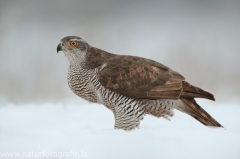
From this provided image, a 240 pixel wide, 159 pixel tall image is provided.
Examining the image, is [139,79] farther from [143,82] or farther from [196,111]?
[196,111]

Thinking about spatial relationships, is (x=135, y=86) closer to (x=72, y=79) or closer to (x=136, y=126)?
(x=136, y=126)

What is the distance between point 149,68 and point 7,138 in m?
1.07

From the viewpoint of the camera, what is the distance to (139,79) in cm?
235

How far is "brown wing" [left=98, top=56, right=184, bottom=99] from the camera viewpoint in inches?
90.7

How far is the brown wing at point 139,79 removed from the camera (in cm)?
230

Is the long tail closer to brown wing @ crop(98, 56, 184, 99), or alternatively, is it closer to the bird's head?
brown wing @ crop(98, 56, 184, 99)

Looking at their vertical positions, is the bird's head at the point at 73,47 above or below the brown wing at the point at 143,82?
above

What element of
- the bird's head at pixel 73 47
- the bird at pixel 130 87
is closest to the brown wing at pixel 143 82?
the bird at pixel 130 87

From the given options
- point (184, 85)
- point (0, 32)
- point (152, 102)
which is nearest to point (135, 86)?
point (152, 102)

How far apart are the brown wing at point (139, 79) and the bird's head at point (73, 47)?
202 millimetres

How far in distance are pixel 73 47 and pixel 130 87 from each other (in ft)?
1.69

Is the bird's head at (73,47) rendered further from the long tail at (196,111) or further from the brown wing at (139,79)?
the long tail at (196,111)

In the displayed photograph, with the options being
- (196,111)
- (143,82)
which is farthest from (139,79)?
(196,111)

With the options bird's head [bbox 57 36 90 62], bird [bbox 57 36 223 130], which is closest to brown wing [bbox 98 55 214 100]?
bird [bbox 57 36 223 130]
